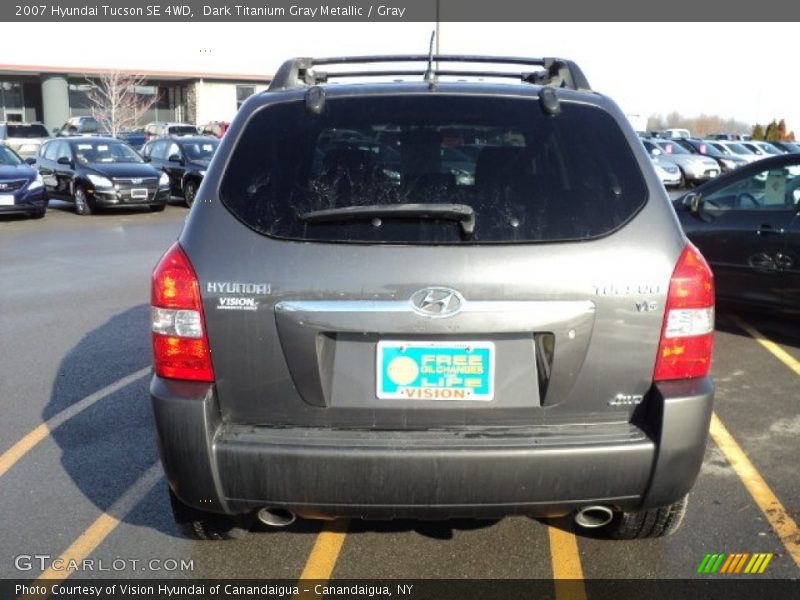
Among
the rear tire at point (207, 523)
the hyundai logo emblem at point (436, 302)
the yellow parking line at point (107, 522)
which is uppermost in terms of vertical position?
the hyundai logo emblem at point (436, 302)

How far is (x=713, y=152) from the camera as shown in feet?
105

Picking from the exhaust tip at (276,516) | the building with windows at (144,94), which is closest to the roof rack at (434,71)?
the exhaust tip at (276,516)

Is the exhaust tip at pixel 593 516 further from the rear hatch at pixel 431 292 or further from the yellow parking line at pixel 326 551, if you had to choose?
the yellow parking line at pixel 326 551

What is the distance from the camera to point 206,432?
2.75 metres

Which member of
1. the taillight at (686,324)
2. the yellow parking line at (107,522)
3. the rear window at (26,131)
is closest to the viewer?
the taillight at (686,324)

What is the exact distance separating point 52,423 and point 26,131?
33718 millimetres

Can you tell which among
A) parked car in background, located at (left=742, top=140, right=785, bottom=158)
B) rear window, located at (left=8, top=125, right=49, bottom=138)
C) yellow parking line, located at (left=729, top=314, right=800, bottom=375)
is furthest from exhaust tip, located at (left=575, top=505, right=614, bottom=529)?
rear window, located at (left=8, top=125, right=49, bottom=138)

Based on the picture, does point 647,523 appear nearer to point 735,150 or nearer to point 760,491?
point 760,491

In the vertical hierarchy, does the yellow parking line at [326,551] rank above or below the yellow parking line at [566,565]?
below

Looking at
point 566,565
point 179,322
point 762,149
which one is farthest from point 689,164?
point 179,322

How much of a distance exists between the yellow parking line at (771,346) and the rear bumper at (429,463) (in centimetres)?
382

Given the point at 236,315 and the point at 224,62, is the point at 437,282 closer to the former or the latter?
the point at 236,315

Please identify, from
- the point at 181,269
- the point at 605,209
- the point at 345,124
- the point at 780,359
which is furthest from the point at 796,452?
the point at 181,269

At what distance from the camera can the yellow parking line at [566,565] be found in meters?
3.15
